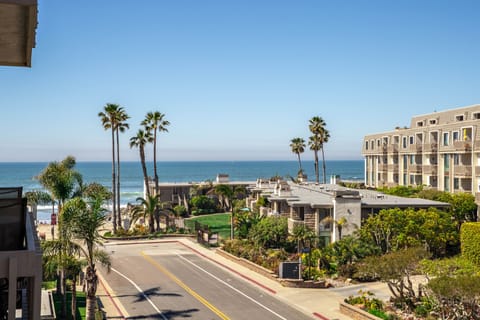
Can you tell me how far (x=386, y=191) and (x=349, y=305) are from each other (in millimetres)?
35759

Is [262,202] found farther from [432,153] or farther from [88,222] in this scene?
[88,222]

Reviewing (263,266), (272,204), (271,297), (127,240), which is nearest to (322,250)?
(263,266)

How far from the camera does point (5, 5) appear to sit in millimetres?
6238

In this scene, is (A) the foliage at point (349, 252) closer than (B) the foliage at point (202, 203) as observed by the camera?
Yes

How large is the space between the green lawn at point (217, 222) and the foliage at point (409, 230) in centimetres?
1829

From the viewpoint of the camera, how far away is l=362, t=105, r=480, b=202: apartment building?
2119 inches

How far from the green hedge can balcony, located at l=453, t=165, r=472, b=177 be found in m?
19.6

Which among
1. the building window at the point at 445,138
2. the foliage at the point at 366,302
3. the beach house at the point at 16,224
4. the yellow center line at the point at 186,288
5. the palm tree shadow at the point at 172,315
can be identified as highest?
the building window at the point at 445,138

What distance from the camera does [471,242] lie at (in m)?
35.3

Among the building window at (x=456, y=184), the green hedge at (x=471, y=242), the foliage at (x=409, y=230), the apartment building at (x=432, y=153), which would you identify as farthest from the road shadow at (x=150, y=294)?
the building window at (x=456, y=184)

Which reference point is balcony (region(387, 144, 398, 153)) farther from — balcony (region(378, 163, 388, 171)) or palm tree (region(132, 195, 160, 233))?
palm tree (region(132, 195, 160, 233))

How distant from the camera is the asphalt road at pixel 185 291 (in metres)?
28.7

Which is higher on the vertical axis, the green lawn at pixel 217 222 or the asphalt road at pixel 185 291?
the green lawn at pixel 217 222

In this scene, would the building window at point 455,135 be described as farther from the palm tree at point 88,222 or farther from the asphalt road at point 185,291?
the palm tree at point 88,222
